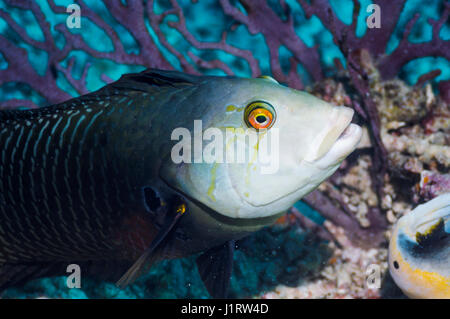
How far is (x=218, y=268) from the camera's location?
7.50 ft

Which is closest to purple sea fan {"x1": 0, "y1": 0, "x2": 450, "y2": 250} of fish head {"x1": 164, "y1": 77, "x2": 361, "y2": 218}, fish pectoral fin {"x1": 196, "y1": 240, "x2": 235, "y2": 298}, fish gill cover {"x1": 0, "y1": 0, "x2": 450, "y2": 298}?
fish gill cover {"x1": 0, "y1": 0, "x2": 450, "y2": 298}

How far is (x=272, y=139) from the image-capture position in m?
1.71

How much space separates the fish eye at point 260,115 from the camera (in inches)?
67.6

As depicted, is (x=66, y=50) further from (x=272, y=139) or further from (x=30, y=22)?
(x=272, y=139)

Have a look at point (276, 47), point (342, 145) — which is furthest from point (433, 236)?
point (276, 47)

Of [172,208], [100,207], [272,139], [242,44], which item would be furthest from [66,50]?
[272,139]

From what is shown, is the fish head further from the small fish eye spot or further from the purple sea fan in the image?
the purple sea fan

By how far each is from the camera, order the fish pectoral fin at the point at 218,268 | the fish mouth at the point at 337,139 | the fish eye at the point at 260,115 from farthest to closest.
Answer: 1. the fish pectoral fin at the point at 218,268
2. the fish eye at the point at 260,115
3. the fish mouth at the point at 337,139

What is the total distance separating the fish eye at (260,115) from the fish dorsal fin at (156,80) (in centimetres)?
49

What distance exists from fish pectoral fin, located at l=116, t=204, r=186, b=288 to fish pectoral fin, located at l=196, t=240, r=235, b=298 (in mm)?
541

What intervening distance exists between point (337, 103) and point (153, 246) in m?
2.55

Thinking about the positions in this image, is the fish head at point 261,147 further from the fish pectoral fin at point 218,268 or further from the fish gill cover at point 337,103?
the fish gill cover at point 337,103

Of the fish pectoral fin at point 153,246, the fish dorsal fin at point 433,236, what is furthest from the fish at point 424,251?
the fish pectoral fin at point 153,246
